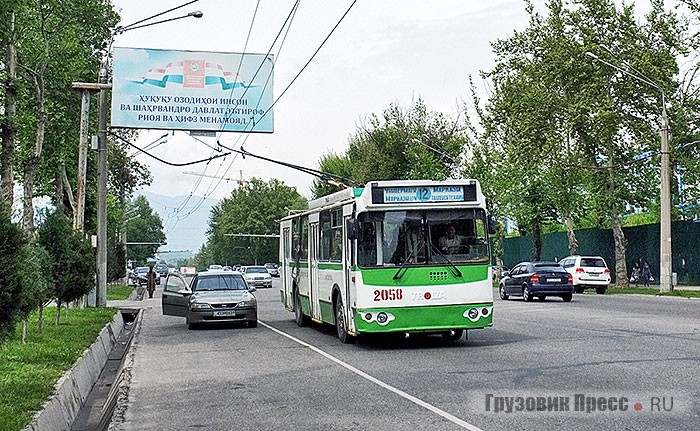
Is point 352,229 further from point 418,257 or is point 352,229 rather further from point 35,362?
point 35,362

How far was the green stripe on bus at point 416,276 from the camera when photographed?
16.9m

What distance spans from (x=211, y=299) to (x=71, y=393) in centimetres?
1134

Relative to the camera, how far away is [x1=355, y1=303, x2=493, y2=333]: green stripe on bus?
55.5ft

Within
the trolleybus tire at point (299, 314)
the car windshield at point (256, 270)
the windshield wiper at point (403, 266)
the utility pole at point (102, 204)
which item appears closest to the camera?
the windshield wiper at point (403, 266)

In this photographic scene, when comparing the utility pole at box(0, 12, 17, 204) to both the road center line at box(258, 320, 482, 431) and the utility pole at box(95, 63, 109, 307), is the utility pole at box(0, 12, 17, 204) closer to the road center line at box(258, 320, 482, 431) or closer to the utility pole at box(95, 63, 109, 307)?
the utility pole at box(95, 63, 109, 307)

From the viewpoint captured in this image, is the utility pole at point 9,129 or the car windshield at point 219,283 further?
the utility pole at point 9,129

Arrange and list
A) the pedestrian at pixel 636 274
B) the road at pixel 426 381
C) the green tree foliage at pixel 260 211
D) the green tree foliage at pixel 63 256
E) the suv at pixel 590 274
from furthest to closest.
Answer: the green tree foliage at pixel 260 211 < the pedestrian at pixel 636 274 < the suv at pixel 590 274 < the green tree foliage at pixel 63 256 < the road at pixel 426 381

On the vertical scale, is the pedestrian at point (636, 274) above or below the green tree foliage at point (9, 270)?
below

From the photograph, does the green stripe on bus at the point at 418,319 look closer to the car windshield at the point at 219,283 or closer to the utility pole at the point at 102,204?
the car windshield at the point at 219,283

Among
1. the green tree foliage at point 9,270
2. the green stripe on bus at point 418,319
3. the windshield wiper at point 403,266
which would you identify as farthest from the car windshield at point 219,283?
the green tree foliage at point 9,270

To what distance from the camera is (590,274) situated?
4328 centimetres

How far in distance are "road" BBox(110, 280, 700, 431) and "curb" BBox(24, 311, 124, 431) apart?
680 millimetres

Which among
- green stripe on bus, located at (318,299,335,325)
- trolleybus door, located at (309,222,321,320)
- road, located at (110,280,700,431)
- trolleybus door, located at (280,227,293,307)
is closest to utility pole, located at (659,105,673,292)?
road, located at (110,280,700,431)

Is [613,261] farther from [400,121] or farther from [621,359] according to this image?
[621,359]
